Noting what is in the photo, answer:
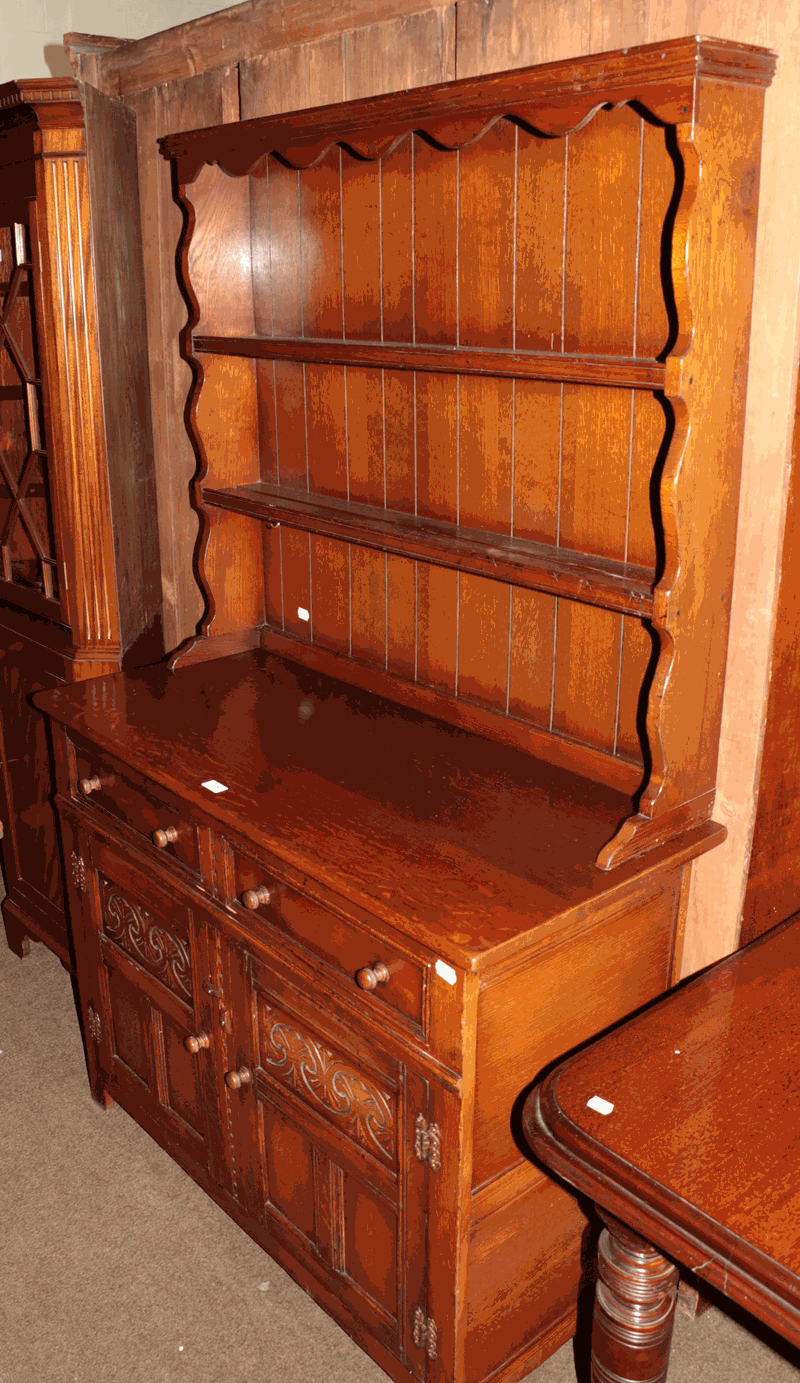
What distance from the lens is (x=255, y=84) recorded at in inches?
83.6

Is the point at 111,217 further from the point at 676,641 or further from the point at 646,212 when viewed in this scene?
the point at 676,641

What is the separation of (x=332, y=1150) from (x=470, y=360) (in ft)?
4.06

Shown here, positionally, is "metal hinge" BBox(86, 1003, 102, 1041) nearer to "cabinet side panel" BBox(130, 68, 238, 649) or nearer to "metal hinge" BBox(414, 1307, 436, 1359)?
"cabinet side panel" BBox(130, 68, 238, 649)

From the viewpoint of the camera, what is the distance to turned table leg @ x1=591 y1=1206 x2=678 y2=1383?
1228mm

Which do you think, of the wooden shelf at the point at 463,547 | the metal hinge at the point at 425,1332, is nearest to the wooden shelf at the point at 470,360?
the wooden shelf at the point at 463,547

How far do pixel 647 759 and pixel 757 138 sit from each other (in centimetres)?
84

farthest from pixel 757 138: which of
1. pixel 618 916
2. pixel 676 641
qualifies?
pixel 618 916

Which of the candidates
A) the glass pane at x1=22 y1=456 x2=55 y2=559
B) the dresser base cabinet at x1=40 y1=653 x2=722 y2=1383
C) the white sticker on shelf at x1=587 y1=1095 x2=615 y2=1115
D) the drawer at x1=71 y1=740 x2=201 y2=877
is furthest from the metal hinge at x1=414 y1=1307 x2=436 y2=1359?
the glass pane at x1=22 y1=456 x2=55 y2=559

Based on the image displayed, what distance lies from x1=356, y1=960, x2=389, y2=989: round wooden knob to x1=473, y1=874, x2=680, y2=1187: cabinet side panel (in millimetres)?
151

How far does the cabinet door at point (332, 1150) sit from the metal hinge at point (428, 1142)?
1 cm

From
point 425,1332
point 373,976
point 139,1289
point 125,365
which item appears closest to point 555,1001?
point 373,976

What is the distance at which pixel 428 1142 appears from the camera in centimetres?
150

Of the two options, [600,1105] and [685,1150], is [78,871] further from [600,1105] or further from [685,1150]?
[685,1150]

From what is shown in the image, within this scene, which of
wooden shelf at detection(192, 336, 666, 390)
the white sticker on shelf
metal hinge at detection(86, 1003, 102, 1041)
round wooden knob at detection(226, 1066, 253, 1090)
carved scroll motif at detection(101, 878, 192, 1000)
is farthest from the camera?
metal hinge at detection(86, 1003, 102, 1041)
